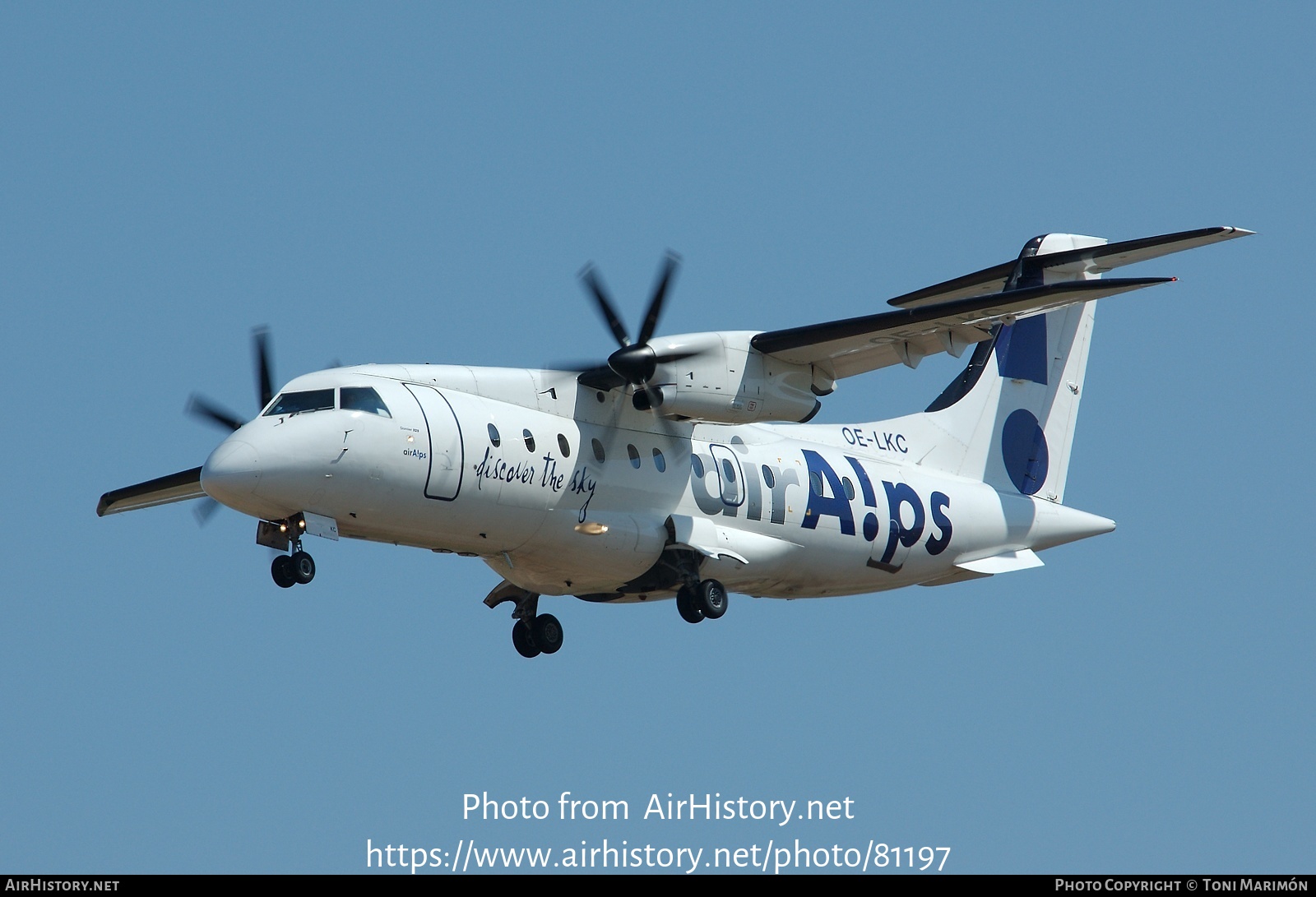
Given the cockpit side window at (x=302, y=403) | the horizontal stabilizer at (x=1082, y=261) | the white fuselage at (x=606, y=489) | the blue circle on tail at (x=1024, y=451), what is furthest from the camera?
the blue circle on tail at (x=1024, y=451)

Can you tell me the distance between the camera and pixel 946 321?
1814 cm

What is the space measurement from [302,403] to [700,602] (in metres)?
5.08

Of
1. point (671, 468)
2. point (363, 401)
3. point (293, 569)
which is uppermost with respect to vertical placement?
point (671, 468)

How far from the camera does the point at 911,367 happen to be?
63.4 ft

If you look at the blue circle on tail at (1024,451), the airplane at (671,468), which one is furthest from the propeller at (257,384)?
the blue circle on tail at (1024,451)

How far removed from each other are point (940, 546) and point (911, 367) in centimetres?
287

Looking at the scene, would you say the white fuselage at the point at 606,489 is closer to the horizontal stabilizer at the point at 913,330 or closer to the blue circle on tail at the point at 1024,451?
the blue circle on tail at the point at 1024,451

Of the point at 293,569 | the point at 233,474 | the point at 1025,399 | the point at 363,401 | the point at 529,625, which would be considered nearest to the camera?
the point at 233,474

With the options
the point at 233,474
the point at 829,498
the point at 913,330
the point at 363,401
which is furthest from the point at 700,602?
the point at 233,474

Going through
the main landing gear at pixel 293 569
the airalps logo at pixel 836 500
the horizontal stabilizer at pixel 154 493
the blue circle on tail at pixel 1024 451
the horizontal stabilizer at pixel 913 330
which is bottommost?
the main landing gear at pixel 293 569

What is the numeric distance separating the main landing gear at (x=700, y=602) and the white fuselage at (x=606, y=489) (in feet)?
0.73

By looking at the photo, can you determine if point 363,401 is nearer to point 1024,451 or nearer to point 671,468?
point 671,468

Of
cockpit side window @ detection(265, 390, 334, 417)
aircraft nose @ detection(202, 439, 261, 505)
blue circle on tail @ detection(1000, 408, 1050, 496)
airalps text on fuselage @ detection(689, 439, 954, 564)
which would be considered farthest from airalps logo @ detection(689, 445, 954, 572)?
aircraft nose @ detection(202, 439, 261, 505)

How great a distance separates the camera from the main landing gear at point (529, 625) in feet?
63.6
